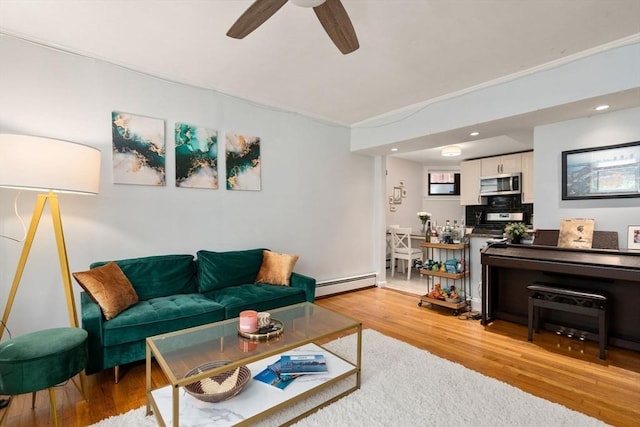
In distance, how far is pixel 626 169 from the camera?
2824 mm

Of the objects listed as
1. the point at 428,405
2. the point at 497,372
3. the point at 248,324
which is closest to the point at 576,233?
the point at 497,372

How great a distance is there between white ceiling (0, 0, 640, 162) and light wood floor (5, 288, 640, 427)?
7.23 ft

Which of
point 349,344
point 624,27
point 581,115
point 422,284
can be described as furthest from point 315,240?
point 624,27

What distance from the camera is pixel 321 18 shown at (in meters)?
1.75

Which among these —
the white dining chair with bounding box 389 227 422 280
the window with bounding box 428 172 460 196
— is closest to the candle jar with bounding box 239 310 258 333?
the white dining chair with bounding box 389 227 422 280

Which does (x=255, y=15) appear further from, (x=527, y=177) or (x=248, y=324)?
(x=527, y=177)

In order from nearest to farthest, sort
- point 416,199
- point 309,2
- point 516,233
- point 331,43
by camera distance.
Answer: point 309,2 → point 331,43 → point 516,233 → point 416,199

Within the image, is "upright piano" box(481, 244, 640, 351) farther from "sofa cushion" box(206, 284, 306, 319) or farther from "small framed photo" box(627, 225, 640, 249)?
"sofa cushion" box(206, 284, 306, 319)

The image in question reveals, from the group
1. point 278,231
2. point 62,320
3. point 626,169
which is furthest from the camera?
point 278,231

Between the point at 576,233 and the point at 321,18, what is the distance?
319 centimetres

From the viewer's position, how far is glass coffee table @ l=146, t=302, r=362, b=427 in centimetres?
153

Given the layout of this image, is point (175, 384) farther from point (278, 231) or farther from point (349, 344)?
point (278, 231)

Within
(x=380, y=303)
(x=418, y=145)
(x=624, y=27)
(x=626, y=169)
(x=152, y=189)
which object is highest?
(x=624, y=27)

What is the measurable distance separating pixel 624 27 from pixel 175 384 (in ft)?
12.1
